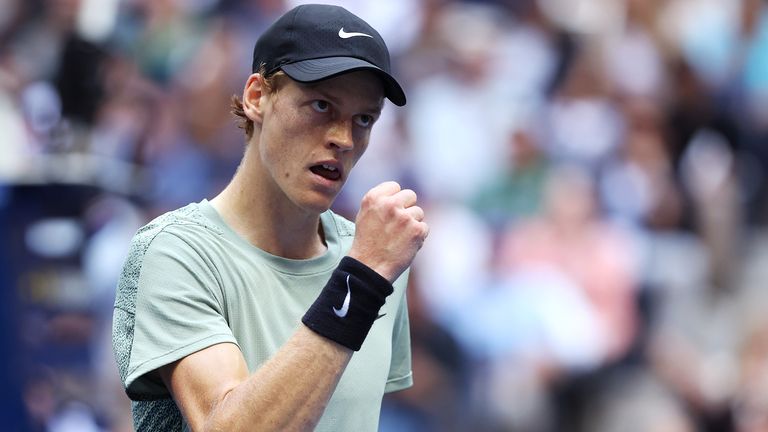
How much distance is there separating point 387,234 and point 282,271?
388mm

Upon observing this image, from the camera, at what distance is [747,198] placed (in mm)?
7695

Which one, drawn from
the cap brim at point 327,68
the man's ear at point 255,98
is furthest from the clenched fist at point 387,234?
the man's ear at point 255,98

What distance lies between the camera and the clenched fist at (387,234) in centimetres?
257

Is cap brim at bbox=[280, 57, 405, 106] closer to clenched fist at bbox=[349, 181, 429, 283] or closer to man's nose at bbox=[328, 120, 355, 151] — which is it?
man's nose at bbox=[328, 120, 355, 151]

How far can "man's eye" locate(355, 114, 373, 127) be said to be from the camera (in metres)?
2.78

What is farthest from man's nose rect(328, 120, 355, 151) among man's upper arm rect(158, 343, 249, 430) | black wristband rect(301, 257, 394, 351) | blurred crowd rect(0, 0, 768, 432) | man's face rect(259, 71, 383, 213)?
→ blurred crowd rect(0, 0, 768, 432)

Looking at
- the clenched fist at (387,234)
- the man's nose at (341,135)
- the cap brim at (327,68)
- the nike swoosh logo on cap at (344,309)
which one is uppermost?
the cap brim at (327,68)

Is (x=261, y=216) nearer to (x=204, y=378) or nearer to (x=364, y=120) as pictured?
(x=364, y=120)

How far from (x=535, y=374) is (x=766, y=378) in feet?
4.09

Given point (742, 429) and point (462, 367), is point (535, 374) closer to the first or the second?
point (462, 367)

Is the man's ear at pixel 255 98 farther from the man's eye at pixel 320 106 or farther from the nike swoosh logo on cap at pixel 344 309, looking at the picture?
the nike swoosh logo on cap at pixel 344 309

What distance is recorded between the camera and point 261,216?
289 cm

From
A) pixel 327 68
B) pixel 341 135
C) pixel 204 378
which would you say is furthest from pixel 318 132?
pixel 204 378

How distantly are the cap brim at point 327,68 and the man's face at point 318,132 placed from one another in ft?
0.13
